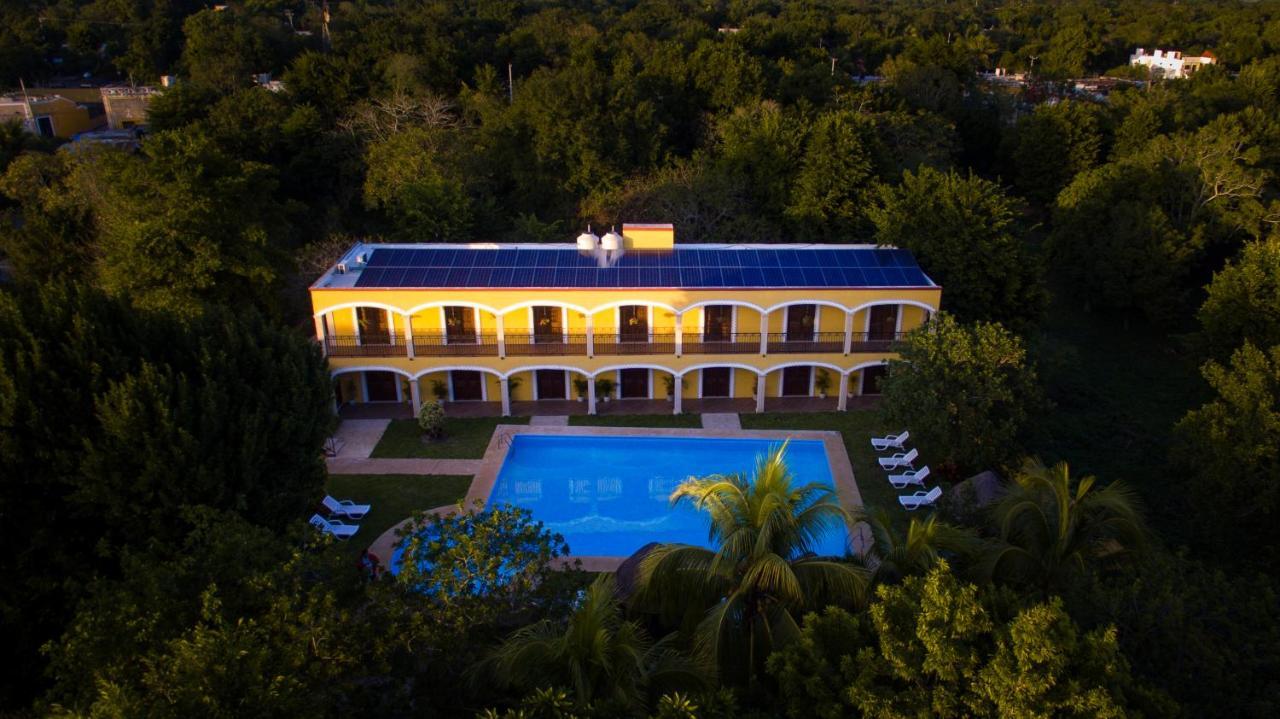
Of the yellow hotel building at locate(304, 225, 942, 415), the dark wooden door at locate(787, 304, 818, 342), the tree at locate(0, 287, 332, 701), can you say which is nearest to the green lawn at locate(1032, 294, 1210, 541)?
the yellow hotel building at locate(304, 225, 942, 415)

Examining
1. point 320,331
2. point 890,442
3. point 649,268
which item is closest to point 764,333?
point 649,268

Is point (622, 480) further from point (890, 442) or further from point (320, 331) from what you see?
point (320, 331)

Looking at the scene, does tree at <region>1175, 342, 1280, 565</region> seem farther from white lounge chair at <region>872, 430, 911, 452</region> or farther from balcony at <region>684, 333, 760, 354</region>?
balcony at <region>684, 333, 760, 354</region>

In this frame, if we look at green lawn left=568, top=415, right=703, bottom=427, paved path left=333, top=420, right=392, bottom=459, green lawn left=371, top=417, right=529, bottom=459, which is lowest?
green lawn left=568, top=415, right=703, bottom=427

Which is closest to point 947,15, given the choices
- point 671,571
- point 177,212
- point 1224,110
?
point 1224,110

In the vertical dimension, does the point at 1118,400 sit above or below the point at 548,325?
below

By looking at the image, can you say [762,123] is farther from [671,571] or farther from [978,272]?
[671,571]

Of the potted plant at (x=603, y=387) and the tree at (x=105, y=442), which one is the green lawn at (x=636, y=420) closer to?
the potted plant at (x=603, y=387)
